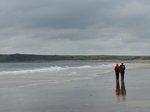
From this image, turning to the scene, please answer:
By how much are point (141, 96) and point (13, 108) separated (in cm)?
597

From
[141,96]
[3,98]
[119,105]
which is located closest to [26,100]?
[3,98]

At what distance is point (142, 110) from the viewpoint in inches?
398

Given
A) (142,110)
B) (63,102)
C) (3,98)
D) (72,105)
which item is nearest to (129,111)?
(142,110)

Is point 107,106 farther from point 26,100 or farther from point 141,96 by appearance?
point 26,100

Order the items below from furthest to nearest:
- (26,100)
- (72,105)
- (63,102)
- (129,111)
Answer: (26,100) < (63,102) < (72,105) < (129,111)

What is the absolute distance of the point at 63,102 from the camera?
477 inches

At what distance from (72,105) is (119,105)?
73.9 inches

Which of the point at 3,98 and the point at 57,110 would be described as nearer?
the point at 57,110

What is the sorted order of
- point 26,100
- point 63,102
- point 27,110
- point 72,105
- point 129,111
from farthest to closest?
point 26,100, point 63,102, point 72,105, point 27,110, point 129,111

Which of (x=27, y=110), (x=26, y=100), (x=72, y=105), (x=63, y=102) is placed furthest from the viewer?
(x=26, y=100)

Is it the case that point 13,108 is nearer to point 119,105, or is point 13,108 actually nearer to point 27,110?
point 27,110

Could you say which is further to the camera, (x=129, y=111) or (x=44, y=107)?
Answer: (x=44, y=107)

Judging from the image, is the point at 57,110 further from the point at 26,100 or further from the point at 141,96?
the point at 141,96

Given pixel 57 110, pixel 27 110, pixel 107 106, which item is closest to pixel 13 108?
pixel 27 110
